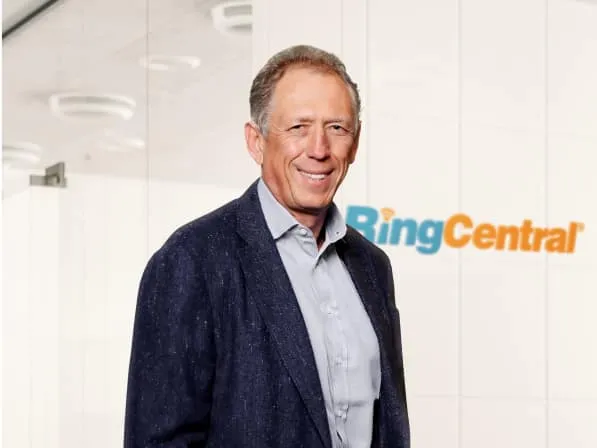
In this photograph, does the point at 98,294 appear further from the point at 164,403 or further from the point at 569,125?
the point at 164,403

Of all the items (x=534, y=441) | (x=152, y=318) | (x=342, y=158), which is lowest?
(x=534, y=441)

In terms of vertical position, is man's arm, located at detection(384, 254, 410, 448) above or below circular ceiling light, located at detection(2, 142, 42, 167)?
below

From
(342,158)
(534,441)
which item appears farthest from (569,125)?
(342,158)

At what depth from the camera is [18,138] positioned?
398 centimetres

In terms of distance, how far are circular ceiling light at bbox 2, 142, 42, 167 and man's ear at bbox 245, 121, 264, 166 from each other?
2.19 m

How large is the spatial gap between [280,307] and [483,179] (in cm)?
234

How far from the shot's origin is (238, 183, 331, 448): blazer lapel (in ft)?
5.74

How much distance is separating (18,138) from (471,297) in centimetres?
170

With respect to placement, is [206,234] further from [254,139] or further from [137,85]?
[137,85]

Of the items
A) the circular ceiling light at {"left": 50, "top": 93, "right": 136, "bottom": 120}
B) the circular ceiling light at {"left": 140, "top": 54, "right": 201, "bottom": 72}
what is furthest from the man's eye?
the circular ceiling light at {"left": 50, "top": 93, "right": 136, "bottom": 120}

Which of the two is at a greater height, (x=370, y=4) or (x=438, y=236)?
(x=370, y=4)

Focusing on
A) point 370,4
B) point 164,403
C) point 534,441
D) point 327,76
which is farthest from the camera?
point 534,441

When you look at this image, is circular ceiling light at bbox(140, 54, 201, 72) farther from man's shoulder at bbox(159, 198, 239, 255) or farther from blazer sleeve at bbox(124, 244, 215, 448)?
blazer sleeve at bbox(124, 244, 215, 448)

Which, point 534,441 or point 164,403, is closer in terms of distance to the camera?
point 164,403
